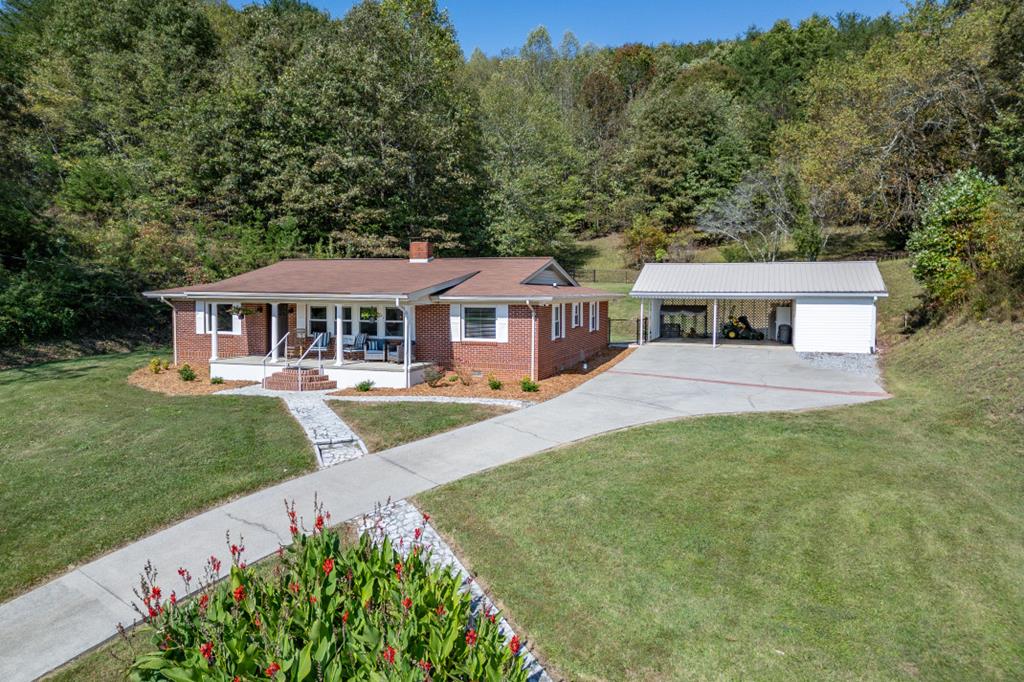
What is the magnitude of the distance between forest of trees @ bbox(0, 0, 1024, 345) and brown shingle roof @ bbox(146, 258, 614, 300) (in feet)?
23.5

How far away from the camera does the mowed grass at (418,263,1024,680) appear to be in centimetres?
476

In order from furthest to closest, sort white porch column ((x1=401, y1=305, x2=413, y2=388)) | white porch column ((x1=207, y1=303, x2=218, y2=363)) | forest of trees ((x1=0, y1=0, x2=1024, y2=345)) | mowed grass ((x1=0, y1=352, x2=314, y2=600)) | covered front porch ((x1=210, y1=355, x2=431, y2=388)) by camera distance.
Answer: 1. forest of trees ((x1=0, y1=0, x2=1024, y2=345))
2. white porch column ((x1=207, y1=303, x2=218, y2=363))
3. covered front porch ((x1=210, y1=355, x2=431, y2=388))
4. white porch column ((x1=401, y1=305, x2=413, y2=388))
5. mowed grass ((x1=0, y1=352, x2=314, y2=600))

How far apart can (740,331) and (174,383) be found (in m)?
23.2

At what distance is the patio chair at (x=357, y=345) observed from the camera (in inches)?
656

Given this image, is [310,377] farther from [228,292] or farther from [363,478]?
[363,478]

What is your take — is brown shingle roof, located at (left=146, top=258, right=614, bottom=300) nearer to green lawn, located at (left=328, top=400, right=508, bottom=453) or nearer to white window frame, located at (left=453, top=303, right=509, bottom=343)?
white window frame, located at (left=453, top=303, right=509, bottom=343)

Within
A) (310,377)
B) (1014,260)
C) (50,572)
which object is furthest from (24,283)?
(1014,260)

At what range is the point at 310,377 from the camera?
50.1 feet

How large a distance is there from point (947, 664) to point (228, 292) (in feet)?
57.5

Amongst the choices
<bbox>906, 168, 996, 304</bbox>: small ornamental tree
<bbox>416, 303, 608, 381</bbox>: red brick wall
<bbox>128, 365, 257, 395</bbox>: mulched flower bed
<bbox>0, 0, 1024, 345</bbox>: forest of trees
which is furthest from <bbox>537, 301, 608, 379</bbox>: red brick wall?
<bbox>0, 0, 1024, 345</bbox>: forest of trees

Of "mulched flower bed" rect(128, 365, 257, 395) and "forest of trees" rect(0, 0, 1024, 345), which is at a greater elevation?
"forest of trees" rect(0, 0, 1024, 345)

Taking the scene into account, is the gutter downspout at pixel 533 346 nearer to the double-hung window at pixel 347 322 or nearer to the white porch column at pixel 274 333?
the double-hung window at pixel 347 322

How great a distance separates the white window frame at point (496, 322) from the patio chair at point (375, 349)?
7.50ft

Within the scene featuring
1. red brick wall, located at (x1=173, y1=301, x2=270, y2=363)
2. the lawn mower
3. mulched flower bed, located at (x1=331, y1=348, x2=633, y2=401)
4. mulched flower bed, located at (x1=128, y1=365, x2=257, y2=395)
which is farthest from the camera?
the lawn mower
